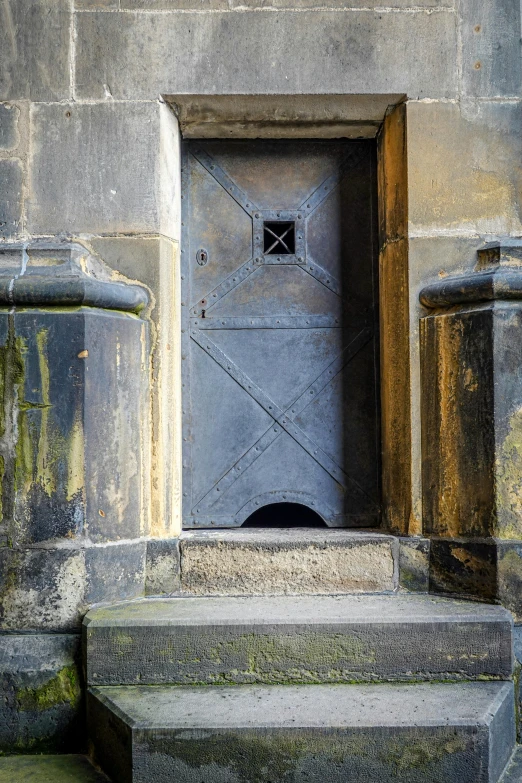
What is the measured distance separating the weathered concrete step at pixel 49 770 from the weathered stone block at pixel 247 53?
8.29ft

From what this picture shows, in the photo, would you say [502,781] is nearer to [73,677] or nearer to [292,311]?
[73,677]

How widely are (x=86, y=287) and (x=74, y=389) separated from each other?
379 millimetres

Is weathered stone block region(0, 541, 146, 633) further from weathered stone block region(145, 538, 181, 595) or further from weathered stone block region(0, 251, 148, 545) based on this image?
weathered stone block region(145, 538, 181, 595)

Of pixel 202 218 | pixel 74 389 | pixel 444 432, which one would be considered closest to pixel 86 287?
pixel 74 389

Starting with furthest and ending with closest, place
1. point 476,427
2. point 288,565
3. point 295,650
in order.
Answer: point 288,565
point 476,427
point 295,650

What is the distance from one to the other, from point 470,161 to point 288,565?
180 centimetres

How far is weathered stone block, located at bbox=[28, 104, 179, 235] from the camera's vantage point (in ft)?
9.72

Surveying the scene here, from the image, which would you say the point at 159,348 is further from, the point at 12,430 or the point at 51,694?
the point at 51,694

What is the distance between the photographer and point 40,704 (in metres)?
2.62

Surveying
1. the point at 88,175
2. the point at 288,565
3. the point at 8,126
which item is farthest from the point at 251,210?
the point at 288,565

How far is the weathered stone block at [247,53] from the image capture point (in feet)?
9.75

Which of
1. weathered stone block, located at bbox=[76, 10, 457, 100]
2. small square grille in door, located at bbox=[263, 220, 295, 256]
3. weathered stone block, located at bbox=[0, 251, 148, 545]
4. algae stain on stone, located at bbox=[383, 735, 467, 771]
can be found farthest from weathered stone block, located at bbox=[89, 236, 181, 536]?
algae stain on stone, located at bbox=[383, 735, 467, 771]

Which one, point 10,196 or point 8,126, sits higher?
point 8,126

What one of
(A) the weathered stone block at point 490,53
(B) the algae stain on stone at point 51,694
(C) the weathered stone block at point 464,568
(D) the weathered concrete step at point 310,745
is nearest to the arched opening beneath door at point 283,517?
(C) the weathered stone block at point 464,568
